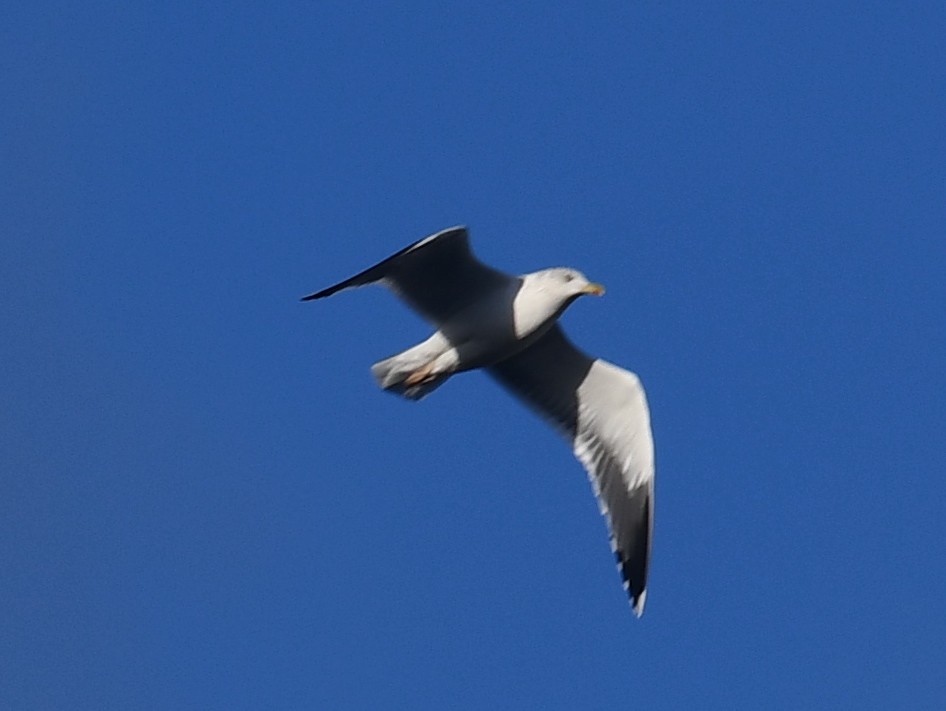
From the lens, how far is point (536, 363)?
1491 cm

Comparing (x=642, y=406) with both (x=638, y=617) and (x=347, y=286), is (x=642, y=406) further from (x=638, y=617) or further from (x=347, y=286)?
(x=347, y=286)

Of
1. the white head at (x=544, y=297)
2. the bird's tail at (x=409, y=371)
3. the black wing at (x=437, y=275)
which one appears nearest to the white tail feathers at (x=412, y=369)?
the bird's tail at (x=409, y=371)

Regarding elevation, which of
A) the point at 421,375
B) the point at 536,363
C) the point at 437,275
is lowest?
the point at 536,363

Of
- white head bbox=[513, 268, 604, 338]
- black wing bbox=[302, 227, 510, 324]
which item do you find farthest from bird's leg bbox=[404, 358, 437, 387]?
white head bbox=[513, 268, 604, 338]

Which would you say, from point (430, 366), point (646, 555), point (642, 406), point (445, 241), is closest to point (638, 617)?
point (646, 555)

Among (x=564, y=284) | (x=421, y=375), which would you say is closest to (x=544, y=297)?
(x=564, y=284)

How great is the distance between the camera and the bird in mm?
Answer: 13820

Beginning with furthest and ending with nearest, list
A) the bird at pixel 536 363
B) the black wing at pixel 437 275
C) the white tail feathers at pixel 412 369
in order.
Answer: the white tail feathers at pixel 412 369, the bird at pixel 536 363, the black wing at pixel 437 275

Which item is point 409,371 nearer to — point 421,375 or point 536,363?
point 421,375

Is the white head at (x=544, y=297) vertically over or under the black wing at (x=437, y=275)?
under

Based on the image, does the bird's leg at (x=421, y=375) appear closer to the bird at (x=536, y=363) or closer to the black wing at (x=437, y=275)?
the bird at (x=536, y=363)

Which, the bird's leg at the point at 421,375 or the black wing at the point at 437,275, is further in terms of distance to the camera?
the bird's leg at the point at 421,375

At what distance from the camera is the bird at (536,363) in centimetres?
1382

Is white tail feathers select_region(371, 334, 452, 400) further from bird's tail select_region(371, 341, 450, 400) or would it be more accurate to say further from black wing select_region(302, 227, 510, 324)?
black wing select_region(302, 227, 510, 324)
